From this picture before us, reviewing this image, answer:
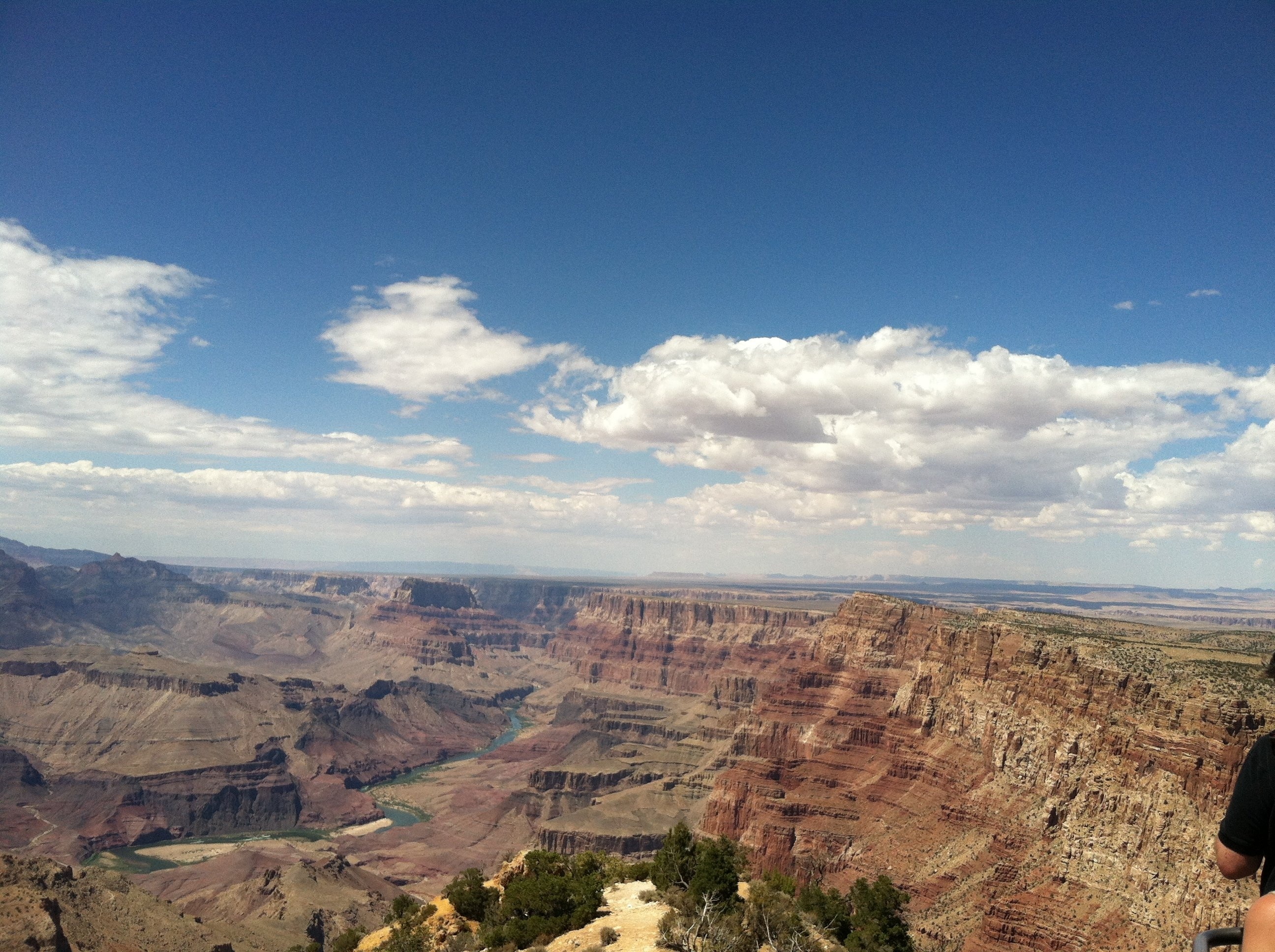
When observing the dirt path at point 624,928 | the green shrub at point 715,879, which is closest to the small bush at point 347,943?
the dirt path at point 624,928

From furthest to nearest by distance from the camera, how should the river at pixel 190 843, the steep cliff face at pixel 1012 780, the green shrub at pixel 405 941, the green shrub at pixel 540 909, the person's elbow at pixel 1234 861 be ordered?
the river at pixel 190 843, the steep cliff face at pixel 1012 780, the green shrub at pixel 405 941, the green shrub at pixel 540 909, the person's elbow at pixel 1234 861

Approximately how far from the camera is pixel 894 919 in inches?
2174

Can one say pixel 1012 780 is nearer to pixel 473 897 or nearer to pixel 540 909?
pixel 473 897

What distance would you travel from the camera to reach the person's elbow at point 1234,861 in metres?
6.30

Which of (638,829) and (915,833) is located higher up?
(915,833)

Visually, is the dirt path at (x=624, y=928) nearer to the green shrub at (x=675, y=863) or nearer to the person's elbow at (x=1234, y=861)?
the green shrub at (x=675, y=863)

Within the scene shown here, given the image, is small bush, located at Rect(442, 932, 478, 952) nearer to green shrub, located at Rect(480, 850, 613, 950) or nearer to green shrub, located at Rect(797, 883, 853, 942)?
green shrub, located at Rect(480, 850, 613, 950)

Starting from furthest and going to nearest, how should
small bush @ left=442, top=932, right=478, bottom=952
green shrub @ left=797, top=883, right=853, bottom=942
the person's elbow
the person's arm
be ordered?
green shrub @ left=797, top=883, right=853, bottom=942, small bush @ left=442, top=932, right=478, bottom=952, the person's elbow, the person's arm

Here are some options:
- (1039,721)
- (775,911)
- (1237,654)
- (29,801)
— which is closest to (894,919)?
(775,911)

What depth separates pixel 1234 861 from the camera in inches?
255

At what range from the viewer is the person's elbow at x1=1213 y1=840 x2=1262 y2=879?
6301 mm

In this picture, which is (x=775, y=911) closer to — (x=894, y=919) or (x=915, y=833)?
(x=894, y=919)

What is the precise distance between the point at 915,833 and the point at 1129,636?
35.9 m

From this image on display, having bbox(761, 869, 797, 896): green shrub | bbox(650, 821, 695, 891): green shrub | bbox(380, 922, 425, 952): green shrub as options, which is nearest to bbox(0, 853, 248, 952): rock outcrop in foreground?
bbox(380, 922, 425, 952): green shrub
